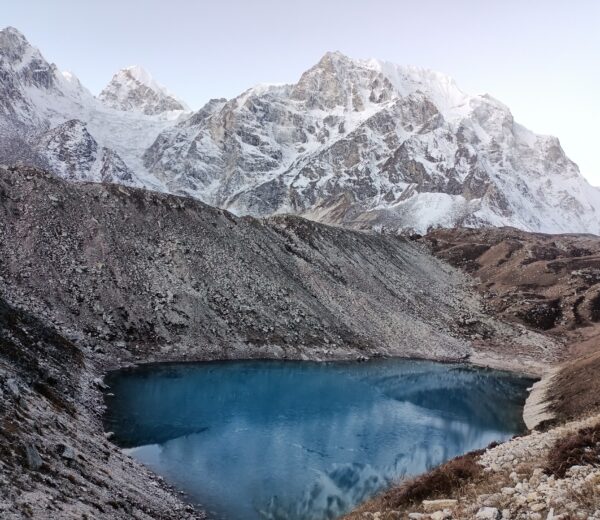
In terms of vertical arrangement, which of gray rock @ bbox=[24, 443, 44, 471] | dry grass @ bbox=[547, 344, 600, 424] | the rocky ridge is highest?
the rocky ridge

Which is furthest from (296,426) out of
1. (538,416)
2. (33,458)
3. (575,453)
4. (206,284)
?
(575,453)

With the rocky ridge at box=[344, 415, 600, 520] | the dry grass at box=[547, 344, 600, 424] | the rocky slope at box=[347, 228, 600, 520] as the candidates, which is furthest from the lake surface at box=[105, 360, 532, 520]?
the rocky ridge at box=[344, 415, 600, 520]

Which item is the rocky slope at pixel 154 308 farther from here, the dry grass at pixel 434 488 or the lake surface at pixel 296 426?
the dry grass at pixel 434 488

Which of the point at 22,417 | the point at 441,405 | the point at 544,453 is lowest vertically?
the point at 441,405

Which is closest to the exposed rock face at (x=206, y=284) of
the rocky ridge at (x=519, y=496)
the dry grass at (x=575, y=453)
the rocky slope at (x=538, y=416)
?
the rocky slope at (x=538, y=416)

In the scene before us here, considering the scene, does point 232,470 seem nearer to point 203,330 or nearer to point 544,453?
point 544,453

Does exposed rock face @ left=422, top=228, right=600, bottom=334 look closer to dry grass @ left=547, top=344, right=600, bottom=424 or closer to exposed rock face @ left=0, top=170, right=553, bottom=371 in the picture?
exposed rock face @ left=0, top=170, right=553, bottom=371

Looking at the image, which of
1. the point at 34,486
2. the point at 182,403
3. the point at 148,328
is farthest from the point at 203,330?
the point at 34,486

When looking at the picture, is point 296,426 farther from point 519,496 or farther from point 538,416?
point 519,496
